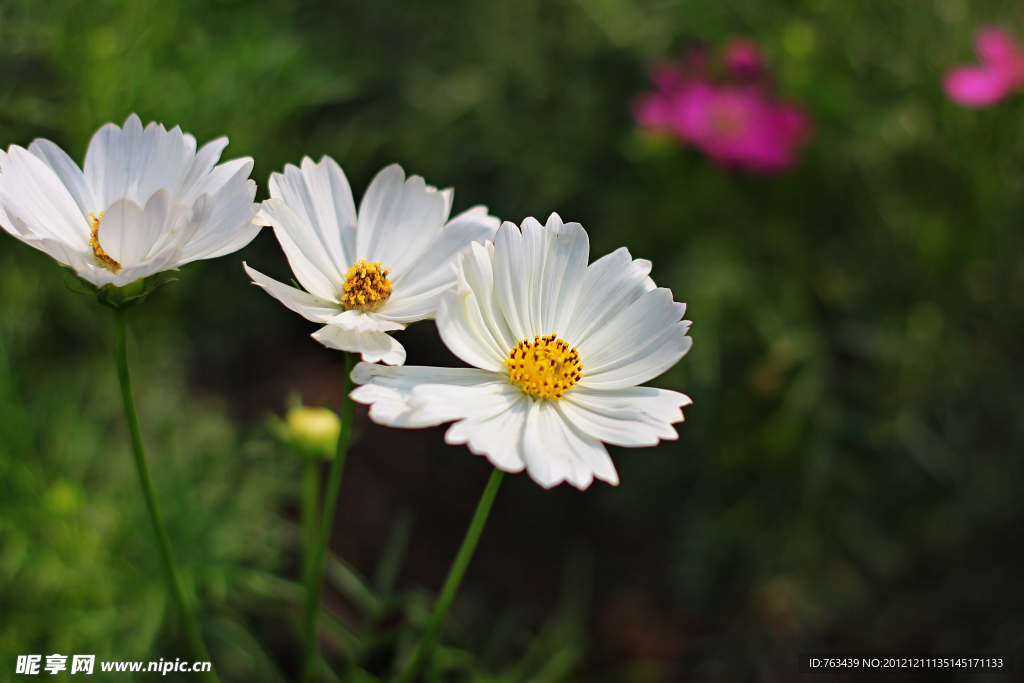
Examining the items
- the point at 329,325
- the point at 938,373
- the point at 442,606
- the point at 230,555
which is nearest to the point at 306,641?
the point at 442,606

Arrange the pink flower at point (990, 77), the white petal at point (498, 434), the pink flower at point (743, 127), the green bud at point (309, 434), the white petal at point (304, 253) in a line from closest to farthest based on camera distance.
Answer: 1. the white petal at point (498, 434)
2. the white petal at point (304, 253)
3. the green bud at point (309, 434)
4. the pink flower at point (990, 77)
5. the pink flower at point (743, 127)

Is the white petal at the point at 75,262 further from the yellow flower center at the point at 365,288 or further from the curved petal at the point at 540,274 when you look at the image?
the curved petal at the point at 540,274

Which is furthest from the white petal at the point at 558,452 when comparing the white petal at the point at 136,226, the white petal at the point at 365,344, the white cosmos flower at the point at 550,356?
the white petal at the point at 136,226

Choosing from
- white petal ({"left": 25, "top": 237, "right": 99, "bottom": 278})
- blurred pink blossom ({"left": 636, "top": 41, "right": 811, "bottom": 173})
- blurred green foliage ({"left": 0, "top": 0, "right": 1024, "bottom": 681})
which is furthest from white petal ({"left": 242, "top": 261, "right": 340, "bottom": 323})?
blurred pink blossom ({"left": 636, "top": 41, "right": 811, "bottom": 173})

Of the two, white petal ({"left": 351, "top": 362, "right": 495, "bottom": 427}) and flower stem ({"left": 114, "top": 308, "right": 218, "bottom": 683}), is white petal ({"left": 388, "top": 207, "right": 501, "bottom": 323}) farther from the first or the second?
flower stem ({"left": 114, "top": 308, "right": 218, "bottom": 683})

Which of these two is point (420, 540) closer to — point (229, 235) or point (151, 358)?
point (151, 358)

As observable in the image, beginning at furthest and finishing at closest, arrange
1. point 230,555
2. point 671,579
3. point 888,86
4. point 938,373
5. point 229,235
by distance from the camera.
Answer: point 888,86 → point 671,579 → point 938,373 → point 230,555 → point 229,235
